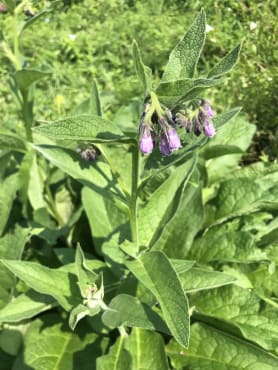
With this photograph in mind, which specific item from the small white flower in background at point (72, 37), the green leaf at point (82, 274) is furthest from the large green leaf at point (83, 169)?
the small white flower in background at point (72, 37)

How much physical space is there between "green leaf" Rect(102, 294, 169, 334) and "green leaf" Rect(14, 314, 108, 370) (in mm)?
415

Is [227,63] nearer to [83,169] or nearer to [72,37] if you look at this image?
[83,169]

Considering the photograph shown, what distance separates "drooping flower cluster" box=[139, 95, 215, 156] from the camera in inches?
61.4

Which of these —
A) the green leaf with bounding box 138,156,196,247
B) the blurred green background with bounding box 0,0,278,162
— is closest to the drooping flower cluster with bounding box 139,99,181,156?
the green leaf with bounding box 138,156,196,247

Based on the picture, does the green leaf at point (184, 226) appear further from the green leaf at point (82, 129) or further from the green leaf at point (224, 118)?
the green leaf at point (82, 129)

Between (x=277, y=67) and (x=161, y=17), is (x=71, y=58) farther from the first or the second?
(x=277, y=67)

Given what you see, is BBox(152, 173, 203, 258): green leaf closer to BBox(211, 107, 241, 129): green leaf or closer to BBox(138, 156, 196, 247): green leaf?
BBox(138, 156, 196, 247): green leaf

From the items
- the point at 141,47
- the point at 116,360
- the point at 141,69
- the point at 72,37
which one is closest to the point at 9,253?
the point at 116,360

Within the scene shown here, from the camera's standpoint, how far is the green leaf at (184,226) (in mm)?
2432

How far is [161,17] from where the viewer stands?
5.18m

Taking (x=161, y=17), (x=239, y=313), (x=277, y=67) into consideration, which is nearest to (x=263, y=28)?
(x=277, y=67)

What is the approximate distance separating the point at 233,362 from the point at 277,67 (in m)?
2.27

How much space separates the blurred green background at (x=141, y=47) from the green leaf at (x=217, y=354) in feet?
4.59

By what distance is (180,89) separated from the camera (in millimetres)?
1505
